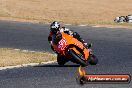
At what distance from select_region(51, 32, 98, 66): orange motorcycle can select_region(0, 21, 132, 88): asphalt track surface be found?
1.09 feet

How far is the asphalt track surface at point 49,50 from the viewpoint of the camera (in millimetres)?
16234

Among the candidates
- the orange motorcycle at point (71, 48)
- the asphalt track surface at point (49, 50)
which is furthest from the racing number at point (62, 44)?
the asphalt track surface at point (49, 50)

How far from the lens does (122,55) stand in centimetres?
2330

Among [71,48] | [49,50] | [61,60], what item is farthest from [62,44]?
[49,50]

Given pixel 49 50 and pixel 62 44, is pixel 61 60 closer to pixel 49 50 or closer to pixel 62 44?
pixel 62 44

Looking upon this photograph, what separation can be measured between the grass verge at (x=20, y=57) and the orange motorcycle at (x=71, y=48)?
69.7 inches

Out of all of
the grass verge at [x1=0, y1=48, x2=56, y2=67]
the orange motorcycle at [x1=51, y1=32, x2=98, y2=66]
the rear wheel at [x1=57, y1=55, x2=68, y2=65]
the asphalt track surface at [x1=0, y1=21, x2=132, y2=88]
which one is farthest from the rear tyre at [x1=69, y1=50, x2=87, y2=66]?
the grass verge at [x1=0, y1=48, x2=56, y2=67]

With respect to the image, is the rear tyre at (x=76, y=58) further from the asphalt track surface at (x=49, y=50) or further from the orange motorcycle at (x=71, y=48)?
the asphalt track surface at (x=49, y=50)

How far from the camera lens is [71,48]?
1911 cm

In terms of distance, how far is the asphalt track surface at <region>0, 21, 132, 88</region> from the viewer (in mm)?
16234

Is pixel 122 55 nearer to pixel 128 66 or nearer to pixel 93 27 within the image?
pixel 128 66

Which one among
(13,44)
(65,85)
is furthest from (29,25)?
(65,85)

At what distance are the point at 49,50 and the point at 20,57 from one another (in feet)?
11.6

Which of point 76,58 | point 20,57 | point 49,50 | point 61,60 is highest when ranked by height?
point 76,58
